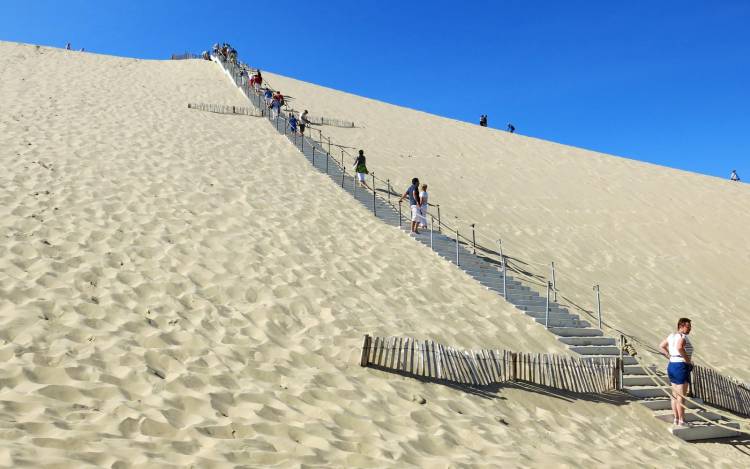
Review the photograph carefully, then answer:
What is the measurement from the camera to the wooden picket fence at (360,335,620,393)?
659 centimetres

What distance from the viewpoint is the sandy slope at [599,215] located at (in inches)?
511

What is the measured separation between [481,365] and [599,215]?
14981 mm

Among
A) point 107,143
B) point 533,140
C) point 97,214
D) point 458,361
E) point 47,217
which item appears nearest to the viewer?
point 458,361

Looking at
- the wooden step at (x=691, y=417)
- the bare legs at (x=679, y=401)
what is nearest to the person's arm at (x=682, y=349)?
the bare legs at (x=679, y=401)

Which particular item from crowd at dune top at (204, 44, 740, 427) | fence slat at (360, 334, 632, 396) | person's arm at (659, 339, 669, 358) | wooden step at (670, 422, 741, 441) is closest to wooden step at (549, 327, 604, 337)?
fence slat at (360, 334, 632, 396)

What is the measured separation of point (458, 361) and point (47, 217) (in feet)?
24.7

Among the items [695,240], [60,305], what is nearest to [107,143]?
[60,305]

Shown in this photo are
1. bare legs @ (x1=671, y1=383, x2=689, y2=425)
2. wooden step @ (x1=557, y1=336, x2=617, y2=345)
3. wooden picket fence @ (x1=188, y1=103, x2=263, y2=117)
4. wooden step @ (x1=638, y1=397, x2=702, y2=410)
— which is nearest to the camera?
bare legs @ (x1=671, y1=383, x2=689, y2=425)

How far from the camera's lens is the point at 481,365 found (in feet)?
22.6

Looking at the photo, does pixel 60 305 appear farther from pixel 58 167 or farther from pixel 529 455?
pixel 58 167

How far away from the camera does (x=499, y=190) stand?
67.6 feet

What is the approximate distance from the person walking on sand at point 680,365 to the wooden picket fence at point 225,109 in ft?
67.7

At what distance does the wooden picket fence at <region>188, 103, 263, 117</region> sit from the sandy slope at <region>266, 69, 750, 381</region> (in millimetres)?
Result: 3894

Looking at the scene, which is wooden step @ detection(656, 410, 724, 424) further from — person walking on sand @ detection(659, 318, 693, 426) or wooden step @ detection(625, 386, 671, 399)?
wooden step @ detection(625, 386, 671, 399)
